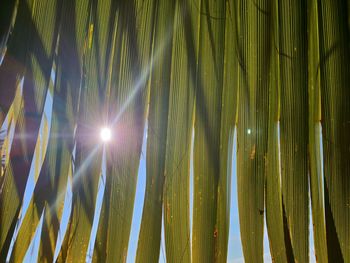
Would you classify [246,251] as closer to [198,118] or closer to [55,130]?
[198,118]

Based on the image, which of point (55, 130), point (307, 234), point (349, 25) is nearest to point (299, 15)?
point (349, 25)

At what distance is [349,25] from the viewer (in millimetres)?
911

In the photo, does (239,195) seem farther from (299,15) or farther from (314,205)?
(299,15)

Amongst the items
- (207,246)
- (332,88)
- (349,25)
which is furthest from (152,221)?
(349,25)

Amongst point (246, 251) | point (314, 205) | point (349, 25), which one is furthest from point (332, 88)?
point (246, 251)

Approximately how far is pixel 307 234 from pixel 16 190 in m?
0.57

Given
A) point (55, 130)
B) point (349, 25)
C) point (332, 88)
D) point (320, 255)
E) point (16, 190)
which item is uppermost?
point (349, 25)

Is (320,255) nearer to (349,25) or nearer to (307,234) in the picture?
(307,234)

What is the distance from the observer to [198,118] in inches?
34.9

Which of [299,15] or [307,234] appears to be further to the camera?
[299,15]

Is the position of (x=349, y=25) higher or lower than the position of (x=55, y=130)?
higher

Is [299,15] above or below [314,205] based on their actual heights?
above

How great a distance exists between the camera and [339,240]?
2.67 ft

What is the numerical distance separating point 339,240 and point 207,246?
0.25m
